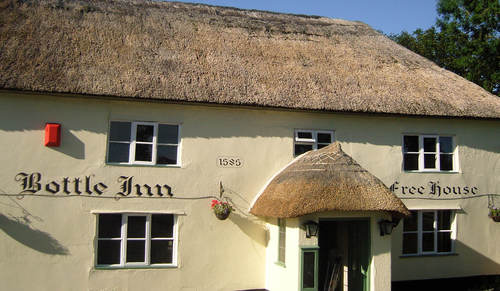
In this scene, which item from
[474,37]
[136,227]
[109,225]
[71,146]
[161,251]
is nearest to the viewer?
[71,146]

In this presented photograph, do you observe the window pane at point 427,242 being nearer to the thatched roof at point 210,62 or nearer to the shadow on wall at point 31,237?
the thatched roof at point 210,62

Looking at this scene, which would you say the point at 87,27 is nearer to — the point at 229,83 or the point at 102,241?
the point at 229,83

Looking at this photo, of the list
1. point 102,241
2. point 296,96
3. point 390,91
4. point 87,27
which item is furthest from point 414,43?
point 102,241

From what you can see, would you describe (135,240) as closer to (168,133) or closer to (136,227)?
(136,227)

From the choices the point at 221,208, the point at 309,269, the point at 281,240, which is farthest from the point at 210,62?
the point at 309,269

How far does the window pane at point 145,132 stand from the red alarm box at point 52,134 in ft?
5.66

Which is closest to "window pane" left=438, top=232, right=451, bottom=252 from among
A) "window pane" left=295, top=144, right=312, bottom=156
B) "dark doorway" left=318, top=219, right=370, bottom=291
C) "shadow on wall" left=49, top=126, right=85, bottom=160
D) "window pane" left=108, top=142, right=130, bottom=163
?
"dark doorway" left=318, top=219, right=370, bottom=291

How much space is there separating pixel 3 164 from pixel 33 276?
2.42 meters

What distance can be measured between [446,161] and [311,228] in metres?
5.29

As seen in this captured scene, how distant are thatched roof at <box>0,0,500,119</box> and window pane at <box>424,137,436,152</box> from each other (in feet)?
3.02

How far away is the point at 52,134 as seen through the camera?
1010 centimetres

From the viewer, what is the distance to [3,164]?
999 cm

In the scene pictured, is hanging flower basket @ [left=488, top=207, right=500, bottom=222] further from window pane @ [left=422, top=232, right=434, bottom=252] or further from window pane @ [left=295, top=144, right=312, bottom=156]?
window pane @ [left=295, top=144, right=312, bottom=156]

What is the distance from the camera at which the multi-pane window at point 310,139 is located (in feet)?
39.2
